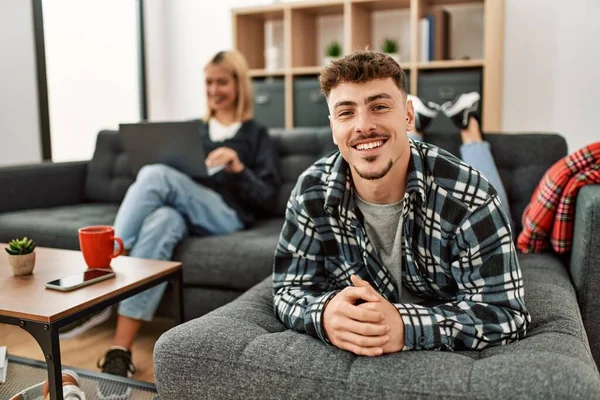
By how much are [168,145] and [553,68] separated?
2102mm

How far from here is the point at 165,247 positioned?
201 cm

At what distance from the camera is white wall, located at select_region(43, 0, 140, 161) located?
3363mm

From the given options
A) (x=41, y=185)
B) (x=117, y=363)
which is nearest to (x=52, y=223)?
(x=41, y=185)

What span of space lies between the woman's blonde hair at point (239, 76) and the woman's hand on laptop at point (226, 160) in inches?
11.3

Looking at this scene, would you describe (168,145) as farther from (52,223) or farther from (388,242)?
(388,242)

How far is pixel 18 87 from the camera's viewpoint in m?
3.09

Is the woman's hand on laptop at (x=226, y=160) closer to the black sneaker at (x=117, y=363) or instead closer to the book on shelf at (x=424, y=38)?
the black sneaker at (x=117, y=363)

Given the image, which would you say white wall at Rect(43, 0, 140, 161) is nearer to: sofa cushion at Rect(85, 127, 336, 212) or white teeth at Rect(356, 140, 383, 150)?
sofa cushion at Rect(85, 127, 336, 212)

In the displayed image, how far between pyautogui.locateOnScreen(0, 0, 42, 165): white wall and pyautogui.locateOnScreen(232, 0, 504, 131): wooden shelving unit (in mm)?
1141

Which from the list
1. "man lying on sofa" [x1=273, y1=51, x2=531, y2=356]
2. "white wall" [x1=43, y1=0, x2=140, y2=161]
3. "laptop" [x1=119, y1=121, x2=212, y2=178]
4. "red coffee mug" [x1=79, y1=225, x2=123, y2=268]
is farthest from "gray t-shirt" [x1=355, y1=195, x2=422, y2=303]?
"white wall" [x1=43, y1=0, x2=140, y2=161]

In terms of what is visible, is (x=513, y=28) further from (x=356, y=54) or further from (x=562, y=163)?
(x=356, y=54)

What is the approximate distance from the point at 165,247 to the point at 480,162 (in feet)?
3.73

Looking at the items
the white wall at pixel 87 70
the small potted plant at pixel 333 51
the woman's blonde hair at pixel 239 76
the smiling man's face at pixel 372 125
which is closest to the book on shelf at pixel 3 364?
the smiling man's face at pixel 372 125

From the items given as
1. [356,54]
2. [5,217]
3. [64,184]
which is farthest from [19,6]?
[356,54]
